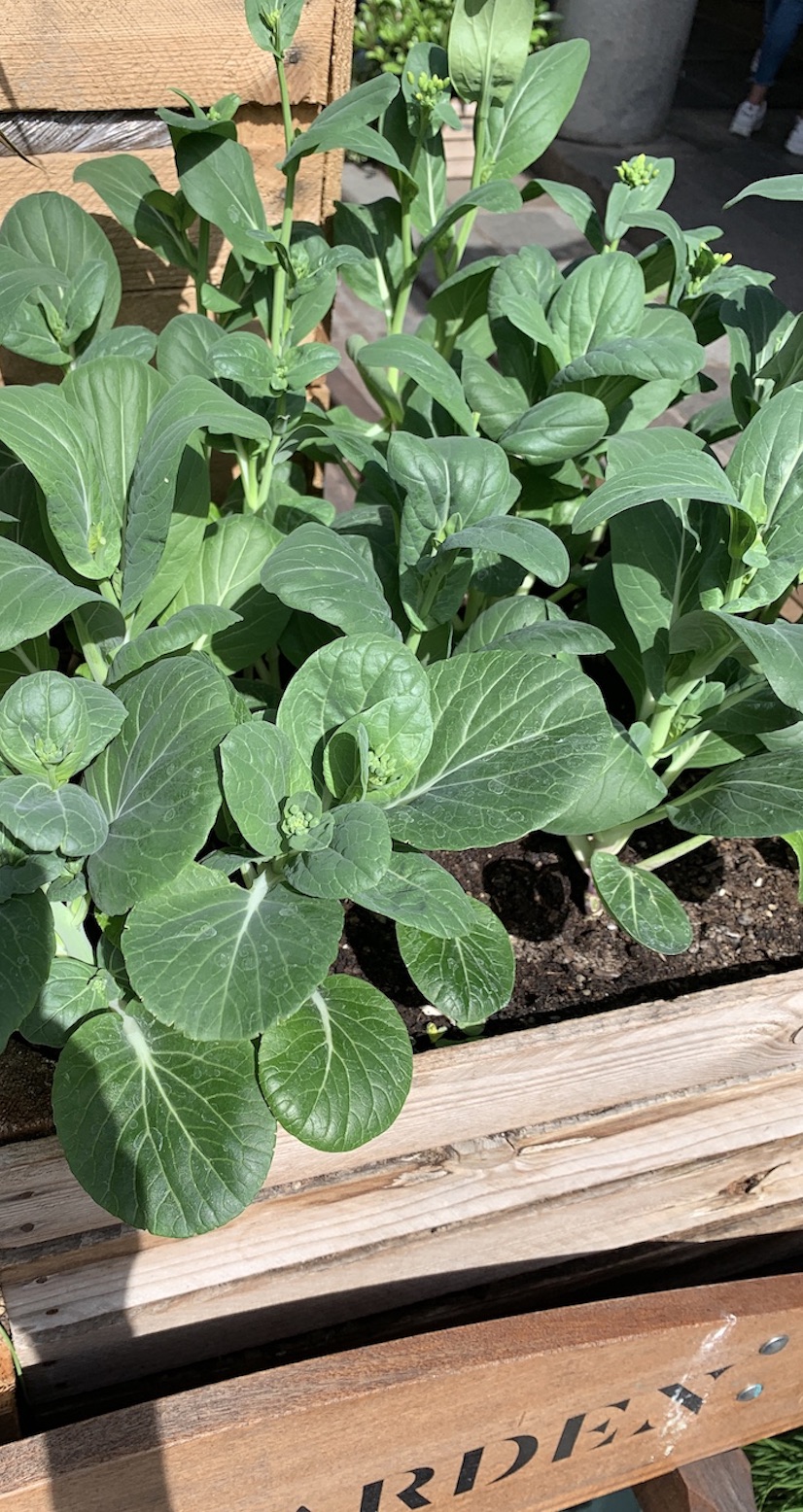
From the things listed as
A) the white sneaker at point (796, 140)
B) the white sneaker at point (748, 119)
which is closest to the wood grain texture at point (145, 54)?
the white sneaker at point (796, 140)

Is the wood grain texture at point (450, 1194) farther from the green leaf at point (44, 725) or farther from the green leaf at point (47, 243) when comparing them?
the green leaf at point (47, 243)

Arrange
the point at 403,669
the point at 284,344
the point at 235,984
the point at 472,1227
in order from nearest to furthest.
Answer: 1. the point at 235,984
2. the point at 403,669
3. the point at 472,1227
4. the point at 284,344

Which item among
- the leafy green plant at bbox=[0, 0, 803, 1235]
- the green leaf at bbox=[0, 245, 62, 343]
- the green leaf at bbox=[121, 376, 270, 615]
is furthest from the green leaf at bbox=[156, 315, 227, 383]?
the green leaf at bbox=[121, 376, 270, 615]

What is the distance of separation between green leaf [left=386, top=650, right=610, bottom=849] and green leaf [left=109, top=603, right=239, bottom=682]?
0.18 metres

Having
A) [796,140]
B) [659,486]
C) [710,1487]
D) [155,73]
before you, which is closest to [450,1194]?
[710,1487]

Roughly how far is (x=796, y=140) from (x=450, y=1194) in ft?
14.3

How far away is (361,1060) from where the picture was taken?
0.82 m

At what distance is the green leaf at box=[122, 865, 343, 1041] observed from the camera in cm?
71

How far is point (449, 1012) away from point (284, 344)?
0.69 m

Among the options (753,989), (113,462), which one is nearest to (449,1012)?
(753,989)

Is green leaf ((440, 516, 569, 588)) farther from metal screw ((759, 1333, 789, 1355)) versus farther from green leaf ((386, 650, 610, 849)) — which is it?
metal screw ((759, 1333, 789, 1355))

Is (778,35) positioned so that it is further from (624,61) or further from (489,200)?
(489,200)

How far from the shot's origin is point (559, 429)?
3.32 feet

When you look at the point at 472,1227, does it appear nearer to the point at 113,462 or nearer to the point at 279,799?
the point at 279,799
